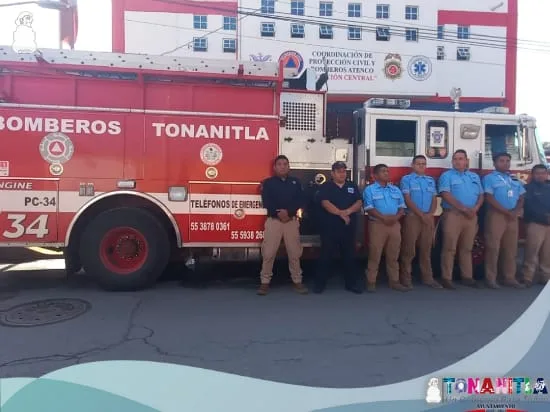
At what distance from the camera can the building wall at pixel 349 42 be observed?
27.0m

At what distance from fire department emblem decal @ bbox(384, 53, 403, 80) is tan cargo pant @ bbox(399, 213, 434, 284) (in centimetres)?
2235

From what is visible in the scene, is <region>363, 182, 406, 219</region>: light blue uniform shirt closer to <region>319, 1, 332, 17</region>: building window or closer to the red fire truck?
the red fire truck

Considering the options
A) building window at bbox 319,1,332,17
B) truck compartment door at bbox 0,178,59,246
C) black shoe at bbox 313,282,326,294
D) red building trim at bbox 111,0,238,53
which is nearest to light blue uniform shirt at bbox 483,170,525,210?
black shoe at bbox 313,282,326,294

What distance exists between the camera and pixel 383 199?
6617 mm

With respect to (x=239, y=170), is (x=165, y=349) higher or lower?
lower

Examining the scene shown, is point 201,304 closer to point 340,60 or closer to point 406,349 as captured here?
point 406,349

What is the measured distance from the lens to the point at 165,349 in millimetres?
4527

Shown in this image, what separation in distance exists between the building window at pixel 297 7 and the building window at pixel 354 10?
2.76 metres

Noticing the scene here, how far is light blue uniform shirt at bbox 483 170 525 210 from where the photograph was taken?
690cm

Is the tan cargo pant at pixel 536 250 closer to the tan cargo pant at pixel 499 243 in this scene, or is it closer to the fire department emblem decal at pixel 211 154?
the tan cargo pant at pixel 499 243

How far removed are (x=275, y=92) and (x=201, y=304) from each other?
2.97 meters

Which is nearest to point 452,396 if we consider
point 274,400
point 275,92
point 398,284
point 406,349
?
point 274,400

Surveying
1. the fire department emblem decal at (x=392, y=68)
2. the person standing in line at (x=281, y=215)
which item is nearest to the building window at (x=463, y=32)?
the fire department emblem decal at (x=392, y=68)

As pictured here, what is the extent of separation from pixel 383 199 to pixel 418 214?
0.58 metres
